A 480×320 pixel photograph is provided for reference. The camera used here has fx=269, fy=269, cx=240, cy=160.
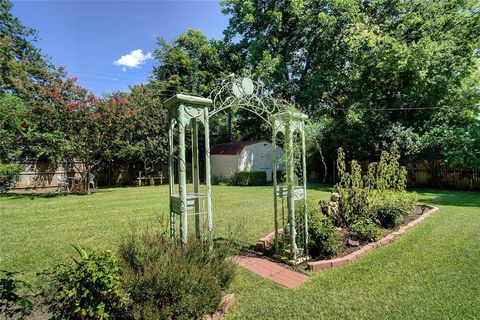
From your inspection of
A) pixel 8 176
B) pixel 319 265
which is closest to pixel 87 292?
pixel 319 265

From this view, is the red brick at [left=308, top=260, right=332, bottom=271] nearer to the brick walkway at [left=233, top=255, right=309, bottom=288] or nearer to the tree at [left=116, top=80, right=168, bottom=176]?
the brick walkway at [left=233, top=255, right=309, bottom=288]

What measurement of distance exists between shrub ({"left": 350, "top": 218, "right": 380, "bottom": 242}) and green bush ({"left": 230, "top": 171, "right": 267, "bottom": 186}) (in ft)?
35.1

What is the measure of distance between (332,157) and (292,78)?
5.93m

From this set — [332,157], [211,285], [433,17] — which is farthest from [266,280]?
[433,17]

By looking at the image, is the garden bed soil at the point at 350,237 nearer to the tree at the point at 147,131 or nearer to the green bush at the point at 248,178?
the green bush at the point at 248,178

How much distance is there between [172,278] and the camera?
2.21m

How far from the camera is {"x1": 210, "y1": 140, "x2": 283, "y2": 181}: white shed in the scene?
54.6 ft

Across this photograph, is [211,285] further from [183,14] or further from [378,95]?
[378,95]

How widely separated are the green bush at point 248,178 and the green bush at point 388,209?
989cm

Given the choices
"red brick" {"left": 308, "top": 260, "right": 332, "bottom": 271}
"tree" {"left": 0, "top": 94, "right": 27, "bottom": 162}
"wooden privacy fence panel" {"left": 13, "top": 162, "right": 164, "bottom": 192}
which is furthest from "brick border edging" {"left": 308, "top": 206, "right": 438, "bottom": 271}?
"wooden privacy fence panel" {"left": 13, "top": 162, "right": 164, "bottom": 192}

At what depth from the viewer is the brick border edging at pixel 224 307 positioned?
2408mm

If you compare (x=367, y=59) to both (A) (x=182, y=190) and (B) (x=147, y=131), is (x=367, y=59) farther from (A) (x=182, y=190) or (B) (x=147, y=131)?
(A) (x=182, y=190)

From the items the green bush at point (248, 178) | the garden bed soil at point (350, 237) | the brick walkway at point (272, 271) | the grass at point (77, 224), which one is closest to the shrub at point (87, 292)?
the grass at point (77, 224)

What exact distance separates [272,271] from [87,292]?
2327 millimetres
